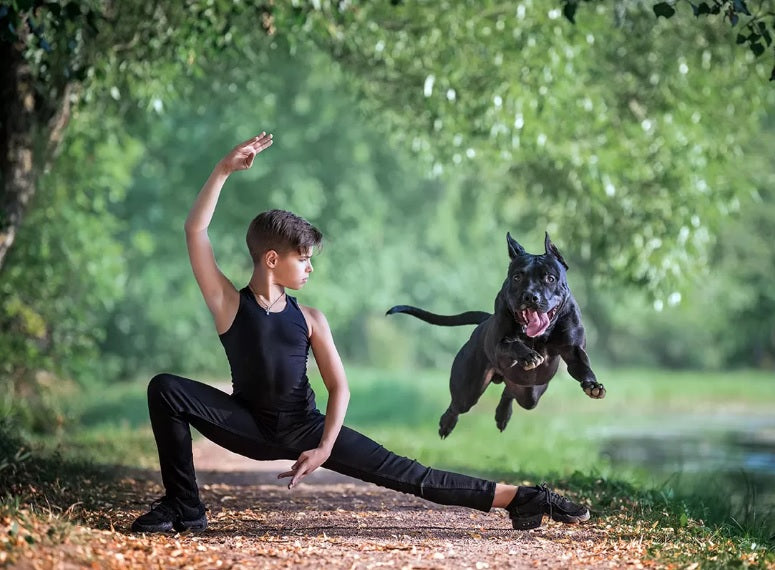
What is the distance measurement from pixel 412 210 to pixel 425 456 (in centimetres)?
2139

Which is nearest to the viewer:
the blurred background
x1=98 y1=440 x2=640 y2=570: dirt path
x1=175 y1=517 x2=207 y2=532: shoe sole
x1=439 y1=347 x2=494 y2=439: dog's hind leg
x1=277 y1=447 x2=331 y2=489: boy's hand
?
x1=98 y1=440 x2=640 y2=570: dirt path

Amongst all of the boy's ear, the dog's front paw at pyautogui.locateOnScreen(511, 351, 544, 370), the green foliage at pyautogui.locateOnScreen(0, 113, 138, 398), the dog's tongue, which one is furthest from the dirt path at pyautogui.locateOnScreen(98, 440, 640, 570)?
the green foliage at pyautogui.locateOnScreen(0, 113, 138, 398)

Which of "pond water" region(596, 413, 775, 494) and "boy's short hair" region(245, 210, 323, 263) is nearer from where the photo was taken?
"boy's short hair" region(245, 210, 323, 263)

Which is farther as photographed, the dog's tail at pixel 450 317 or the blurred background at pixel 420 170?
the blurred background at pixel 420 170

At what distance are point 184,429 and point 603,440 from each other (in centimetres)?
1352

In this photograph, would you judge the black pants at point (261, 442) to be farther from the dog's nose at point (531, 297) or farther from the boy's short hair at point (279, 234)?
the dog's nose at point (531, 297)

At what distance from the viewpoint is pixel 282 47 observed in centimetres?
1456

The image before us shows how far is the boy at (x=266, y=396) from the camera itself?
5387 mm

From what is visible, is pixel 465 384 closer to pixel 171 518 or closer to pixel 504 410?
pixel 504 410

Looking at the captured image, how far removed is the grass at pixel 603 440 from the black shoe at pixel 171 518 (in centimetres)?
67

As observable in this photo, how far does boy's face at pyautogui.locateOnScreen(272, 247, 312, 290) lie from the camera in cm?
545

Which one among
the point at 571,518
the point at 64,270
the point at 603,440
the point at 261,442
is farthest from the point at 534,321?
the point at 603,440

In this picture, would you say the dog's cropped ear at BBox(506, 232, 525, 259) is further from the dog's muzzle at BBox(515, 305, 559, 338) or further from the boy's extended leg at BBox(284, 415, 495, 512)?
the boy's extended leg at BBox(284, 415, 495, 512)

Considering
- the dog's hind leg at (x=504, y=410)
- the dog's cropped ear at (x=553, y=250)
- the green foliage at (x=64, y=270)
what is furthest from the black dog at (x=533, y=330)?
the green foliage at (x=64, y=270)
